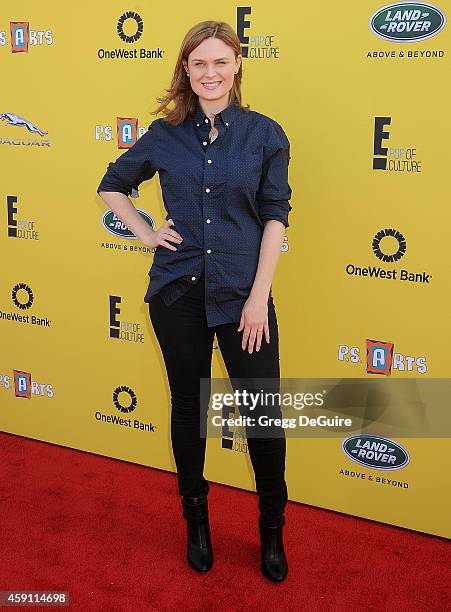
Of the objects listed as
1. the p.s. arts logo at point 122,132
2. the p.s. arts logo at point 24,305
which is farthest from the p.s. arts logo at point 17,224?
the p.s. arts logo at point 122,132

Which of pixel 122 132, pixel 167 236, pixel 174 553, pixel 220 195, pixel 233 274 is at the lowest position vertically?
pixel 174 553

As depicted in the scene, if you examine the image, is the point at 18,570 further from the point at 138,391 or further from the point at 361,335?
the point at 361,335

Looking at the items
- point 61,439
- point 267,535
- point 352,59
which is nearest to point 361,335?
point 267,535

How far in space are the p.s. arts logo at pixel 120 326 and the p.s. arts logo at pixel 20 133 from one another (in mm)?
665

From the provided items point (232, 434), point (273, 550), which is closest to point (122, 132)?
point (232, 434)

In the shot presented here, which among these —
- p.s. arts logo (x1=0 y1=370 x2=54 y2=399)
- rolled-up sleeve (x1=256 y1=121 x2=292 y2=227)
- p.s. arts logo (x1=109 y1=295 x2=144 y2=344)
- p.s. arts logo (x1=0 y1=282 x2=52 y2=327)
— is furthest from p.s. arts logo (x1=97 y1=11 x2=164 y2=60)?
p.s. arts logo (x1=0 y1=370 x2=54 y2=399)

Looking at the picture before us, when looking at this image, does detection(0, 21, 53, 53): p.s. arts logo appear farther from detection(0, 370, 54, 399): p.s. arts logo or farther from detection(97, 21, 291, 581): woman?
detection(0, 370, 54, 399): p.s. arts logo

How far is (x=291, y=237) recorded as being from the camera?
2379mm

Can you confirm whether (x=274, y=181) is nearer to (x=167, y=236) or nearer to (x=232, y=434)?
(x=167, y=236)

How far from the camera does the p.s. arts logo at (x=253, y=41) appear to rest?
223 cm

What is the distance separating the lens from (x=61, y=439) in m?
3.03

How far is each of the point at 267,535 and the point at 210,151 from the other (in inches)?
45.9

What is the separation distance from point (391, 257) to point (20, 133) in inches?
60.2

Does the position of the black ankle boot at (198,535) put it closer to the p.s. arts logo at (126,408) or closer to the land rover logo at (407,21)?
the p.s. arts logo at (126,408)
